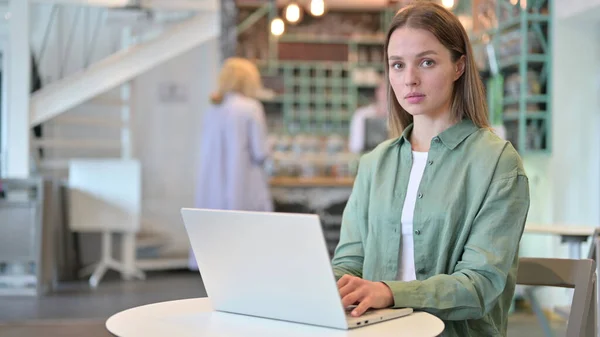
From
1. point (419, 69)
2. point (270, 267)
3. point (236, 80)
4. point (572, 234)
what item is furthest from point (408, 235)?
point (236, 80)

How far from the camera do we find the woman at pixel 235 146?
23.5 feet

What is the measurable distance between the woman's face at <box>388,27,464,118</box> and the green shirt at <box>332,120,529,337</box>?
96 mm

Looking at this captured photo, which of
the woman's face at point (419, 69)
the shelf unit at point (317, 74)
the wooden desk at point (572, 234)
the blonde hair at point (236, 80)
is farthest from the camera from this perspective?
the shelf unit at point (317, 74)

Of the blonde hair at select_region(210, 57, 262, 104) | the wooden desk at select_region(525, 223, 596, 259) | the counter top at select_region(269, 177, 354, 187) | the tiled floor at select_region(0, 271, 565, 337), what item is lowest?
the tiled floor at select_region(0, 271, 565, 337)

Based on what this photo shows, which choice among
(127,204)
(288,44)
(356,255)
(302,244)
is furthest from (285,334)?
(288,44)

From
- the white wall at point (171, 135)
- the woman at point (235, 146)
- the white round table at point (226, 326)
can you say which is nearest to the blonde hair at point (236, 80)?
the woman at point (235, 146)

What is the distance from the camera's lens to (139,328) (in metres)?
1.46

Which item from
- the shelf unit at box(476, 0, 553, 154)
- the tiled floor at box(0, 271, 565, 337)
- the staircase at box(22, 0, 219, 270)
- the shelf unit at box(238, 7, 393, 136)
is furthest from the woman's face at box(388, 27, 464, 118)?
the shelf unit at box(238, 7, 393, 136)

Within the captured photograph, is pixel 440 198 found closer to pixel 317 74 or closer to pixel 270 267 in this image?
pixel 270 267

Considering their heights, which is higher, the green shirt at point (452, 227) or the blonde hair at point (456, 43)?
the blonde hair at point (456, 43)

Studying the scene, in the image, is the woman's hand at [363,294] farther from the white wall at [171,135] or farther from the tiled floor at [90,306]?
the white wall at [171,135]

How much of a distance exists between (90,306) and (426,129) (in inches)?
182

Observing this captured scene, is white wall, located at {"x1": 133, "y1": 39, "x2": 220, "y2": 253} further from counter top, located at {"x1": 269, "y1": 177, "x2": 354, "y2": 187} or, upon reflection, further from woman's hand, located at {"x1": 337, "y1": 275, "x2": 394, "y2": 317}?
woman's hand, located at {"x1": 337, "y1": 275, "x2": 394, "y2": 317}

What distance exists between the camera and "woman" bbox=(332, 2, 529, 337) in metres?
1.66
